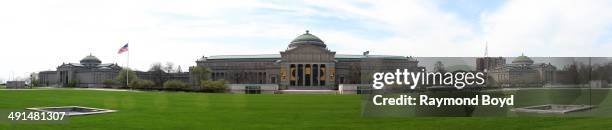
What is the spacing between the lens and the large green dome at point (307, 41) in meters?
147

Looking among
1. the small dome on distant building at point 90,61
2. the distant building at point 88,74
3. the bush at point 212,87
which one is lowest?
the bush at point 212,87

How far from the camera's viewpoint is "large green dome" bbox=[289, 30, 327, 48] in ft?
483

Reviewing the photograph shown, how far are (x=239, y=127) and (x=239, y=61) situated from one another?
143 meters

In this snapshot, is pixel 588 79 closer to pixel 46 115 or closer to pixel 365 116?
pixel 365 116

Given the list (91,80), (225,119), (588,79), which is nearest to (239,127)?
(225,119)

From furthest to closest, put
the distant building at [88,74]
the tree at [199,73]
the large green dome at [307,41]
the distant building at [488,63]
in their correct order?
the distant building at [88,74] → the large green dome at [307,41] → the tree at [199,73] → the distant building at [488,63]

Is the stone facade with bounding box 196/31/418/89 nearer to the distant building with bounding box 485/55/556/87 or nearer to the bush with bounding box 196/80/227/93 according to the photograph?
the bush with bounding box 196/80/227/93

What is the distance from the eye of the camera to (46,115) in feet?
75.9

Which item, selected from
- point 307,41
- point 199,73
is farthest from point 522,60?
point 307,41

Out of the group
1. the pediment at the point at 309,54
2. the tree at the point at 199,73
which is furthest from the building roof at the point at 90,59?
the pediment at the point at 309,54

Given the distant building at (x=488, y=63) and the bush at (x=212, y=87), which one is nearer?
the distant building at (x=488, y=63)

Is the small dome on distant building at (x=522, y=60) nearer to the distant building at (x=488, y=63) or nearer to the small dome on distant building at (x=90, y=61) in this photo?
the distant building at (x=488, y=63)

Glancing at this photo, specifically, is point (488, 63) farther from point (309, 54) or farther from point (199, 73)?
point (309, 54)

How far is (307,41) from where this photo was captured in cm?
14738
